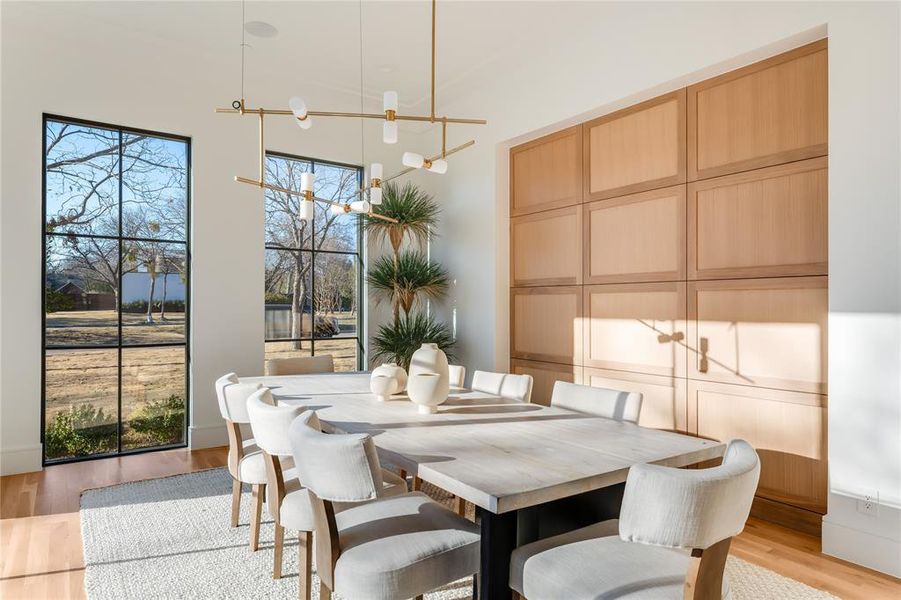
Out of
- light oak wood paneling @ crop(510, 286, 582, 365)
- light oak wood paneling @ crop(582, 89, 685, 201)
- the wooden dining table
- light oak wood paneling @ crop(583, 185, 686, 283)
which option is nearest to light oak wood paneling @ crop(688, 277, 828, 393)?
light oak wood paneling @ crop(583, 185, 686, 283)

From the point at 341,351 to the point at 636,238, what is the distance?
121 inches

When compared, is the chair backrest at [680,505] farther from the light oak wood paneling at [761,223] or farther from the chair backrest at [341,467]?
the light oak wood paneling at [761,223]

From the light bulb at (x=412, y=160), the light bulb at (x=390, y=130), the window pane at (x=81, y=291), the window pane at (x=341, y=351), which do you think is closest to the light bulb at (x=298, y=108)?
the light bulb at (x=390, y=130)

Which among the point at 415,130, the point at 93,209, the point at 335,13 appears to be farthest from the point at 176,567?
the point at 415,130

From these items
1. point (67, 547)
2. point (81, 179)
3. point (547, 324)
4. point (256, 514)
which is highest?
point (81, 179)

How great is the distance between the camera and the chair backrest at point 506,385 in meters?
2.82

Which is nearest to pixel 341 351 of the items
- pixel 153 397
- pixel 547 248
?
pixel 153 397

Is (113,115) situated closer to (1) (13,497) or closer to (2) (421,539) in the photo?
(1) (13,497)

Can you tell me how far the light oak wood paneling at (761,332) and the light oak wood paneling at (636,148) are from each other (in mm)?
808

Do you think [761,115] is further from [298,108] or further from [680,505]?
[680,505]

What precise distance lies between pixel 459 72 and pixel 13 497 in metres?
4.47

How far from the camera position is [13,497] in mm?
3377

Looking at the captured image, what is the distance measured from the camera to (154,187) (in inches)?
175

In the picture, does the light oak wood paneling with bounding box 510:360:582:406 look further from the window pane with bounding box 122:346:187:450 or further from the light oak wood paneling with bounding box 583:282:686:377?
the window pane with bounding box 122:346:187:450
